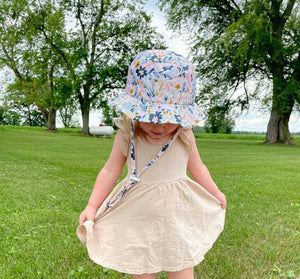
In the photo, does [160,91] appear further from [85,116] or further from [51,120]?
[51,120]

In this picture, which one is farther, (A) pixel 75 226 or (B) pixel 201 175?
(A) pixel 75 226

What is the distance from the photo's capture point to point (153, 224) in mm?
1809

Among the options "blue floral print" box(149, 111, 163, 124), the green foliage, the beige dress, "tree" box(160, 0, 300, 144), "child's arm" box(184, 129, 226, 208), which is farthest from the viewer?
the green foliage

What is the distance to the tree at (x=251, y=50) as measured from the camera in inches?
822

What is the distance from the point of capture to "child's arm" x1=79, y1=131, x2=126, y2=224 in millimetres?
1918

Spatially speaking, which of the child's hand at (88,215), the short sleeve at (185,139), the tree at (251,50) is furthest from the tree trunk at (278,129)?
the child's hand at (88,215)

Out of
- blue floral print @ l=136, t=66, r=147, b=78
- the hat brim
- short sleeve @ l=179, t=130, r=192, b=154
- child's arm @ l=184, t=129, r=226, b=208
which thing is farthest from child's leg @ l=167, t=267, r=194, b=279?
blue floral print @ l=136, t=66, r=147, b=78

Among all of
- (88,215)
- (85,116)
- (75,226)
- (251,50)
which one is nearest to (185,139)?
(88,215)

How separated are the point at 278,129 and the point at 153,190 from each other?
23.6 m

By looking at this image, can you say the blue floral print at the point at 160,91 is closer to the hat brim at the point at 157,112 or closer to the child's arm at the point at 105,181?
the hat brim at the point at 157,112

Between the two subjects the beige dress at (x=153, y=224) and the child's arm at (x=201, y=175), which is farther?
the child's arm at (x=201, y=175)

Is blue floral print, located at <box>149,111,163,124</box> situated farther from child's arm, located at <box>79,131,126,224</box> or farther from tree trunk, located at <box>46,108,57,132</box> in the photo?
tree trunk, located at <box>46,108,57,132</box>

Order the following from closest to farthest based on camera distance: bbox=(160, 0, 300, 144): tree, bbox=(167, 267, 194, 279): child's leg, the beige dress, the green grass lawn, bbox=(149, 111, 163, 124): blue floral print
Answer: bbox=(149, 111, 163, 124): blue floral print < the beige dress < bbox=(167, 267, 194, 279): child's leg < the green grass lawn < bbox=(160, 0, 300, 144): tree

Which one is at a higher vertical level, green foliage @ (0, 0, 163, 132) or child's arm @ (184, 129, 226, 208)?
green foliage @ (0, 0, 163, 132)
